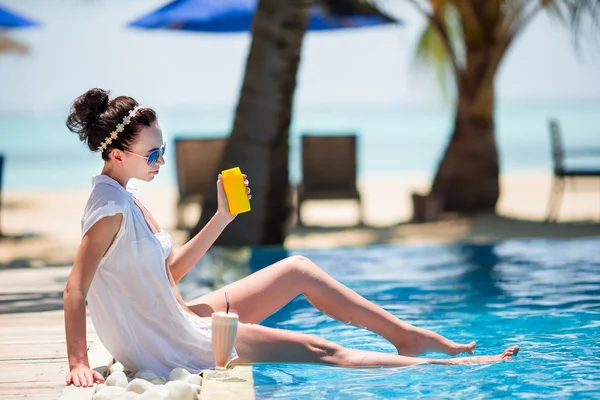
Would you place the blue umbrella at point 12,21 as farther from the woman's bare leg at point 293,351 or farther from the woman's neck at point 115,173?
the woman's bare leg at point 293,351

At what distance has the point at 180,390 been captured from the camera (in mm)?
3031

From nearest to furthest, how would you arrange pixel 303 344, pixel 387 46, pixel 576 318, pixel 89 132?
pixel 89 132
pixel 303 344
pixel 576 318
pixel 387 46

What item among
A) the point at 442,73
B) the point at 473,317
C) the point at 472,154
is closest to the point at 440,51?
the point at 442,73

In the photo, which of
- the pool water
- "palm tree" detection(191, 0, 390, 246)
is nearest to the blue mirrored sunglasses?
the pool water

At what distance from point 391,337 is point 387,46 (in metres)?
44.3

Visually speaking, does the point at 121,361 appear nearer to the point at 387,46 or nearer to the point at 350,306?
the point at 350,306

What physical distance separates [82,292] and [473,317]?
2649mm

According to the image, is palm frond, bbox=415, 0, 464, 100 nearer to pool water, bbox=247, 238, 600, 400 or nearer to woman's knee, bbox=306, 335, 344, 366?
pool water, bbox=247, 238, 600, 400

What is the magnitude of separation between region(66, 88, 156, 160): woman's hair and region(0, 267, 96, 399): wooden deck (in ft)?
2.94

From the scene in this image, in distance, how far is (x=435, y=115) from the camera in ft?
156

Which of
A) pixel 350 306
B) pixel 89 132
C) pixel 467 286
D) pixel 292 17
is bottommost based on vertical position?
pixel 467 286

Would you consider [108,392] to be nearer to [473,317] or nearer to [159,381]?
[159,381]

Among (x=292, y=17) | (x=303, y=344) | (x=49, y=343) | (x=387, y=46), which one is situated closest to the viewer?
(x=303, y=344)

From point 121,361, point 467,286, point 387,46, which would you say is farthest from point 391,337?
point 387,46
